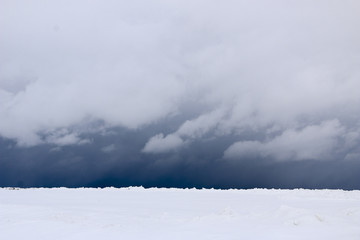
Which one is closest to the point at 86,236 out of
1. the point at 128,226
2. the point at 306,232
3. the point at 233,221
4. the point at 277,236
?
the point at 128,226

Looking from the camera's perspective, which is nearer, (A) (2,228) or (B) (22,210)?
(A) (2,228)

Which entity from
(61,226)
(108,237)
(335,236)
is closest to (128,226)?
(108,237)

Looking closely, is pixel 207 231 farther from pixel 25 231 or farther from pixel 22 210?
pixel 22 210

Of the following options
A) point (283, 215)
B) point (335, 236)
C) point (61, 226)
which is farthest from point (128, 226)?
point (335, 236)

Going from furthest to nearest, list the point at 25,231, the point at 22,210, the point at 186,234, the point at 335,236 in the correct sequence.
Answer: the point at 22,210 < the point at 25,231 < the point at 186,234 < the point at 335,236

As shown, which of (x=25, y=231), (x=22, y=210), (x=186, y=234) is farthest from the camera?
(x=22, y=210)

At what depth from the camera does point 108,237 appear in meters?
9.83

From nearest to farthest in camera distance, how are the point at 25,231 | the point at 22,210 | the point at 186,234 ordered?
1. the point at 186,234
2. the point at 25,231
3. the point at 22,210

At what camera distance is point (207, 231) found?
9.99 m

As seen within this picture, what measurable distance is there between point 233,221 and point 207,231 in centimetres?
163

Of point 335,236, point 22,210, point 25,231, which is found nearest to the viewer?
point 335,236

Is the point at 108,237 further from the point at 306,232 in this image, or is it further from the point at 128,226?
the point at 306,232

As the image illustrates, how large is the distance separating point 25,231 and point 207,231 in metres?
6.02

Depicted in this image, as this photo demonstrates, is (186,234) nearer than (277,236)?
No
